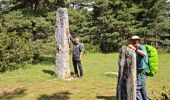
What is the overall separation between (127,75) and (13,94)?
21.8 ft

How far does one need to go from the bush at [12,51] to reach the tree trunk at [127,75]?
1067 cm

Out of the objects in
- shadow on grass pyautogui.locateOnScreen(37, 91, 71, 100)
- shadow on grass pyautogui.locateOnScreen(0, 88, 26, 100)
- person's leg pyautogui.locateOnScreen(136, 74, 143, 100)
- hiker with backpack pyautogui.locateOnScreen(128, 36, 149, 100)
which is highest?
hiker with backpack pyautogui.locateOnScreen(128, 36, 149, 100)

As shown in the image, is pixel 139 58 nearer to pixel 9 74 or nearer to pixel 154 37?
pixel 9 74

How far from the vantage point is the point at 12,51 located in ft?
54.9

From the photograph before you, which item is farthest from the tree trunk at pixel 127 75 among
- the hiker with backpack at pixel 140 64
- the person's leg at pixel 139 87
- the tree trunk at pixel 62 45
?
the tree trunk at pixel 62 45

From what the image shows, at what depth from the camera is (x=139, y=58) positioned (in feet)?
27.8

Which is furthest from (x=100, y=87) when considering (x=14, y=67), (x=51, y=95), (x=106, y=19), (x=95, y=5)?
(x=95, y=5)

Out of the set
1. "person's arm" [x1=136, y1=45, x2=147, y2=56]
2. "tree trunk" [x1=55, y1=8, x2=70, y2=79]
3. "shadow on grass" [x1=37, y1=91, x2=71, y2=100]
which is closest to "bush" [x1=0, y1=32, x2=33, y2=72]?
"tree trunk" [x1=55, y1=8, x2=70, y2=79]

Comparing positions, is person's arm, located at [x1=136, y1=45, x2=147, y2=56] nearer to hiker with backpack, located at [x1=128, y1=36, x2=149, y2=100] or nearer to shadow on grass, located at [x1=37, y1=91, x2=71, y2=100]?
hiker with backpack, located at [x1=128, y1=36, x2=149, y2=100]

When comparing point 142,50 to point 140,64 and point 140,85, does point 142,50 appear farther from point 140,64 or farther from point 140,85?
point 140,85

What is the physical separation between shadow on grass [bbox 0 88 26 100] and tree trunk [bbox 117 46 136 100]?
6.02 meters

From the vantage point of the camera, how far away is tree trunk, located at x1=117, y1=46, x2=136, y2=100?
6.33 m

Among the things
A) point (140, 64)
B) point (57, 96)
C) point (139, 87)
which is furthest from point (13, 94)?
point (140, 64)

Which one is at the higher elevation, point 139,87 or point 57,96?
point 139,87
